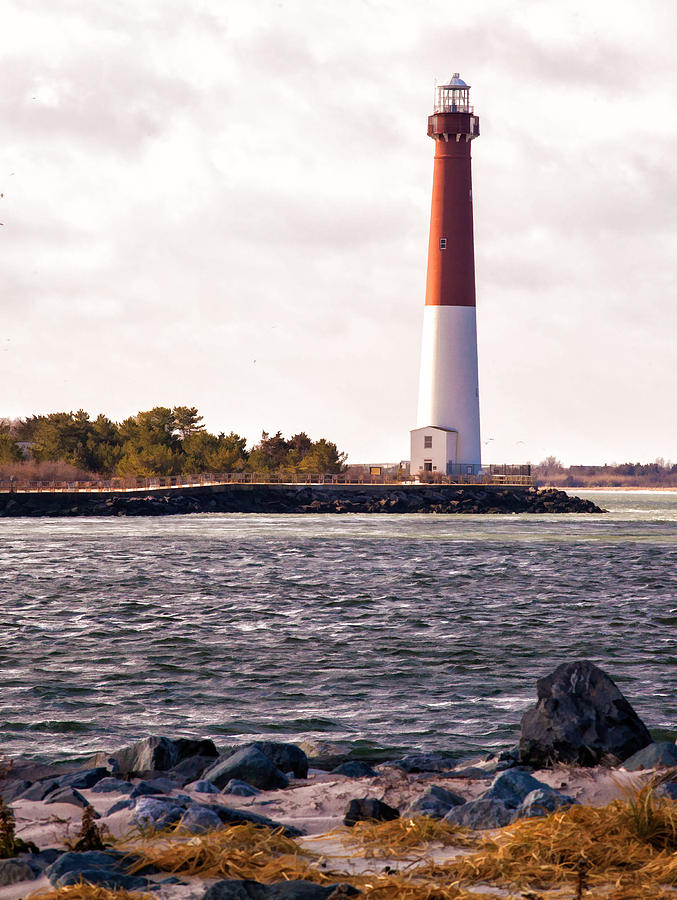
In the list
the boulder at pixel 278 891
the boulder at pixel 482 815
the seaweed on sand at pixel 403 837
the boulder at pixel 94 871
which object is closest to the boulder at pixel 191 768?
the seaweed on sand at pixel 403 837

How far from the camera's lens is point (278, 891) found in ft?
15.8

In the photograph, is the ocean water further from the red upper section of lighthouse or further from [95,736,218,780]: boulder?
the red upper section of lighthouse

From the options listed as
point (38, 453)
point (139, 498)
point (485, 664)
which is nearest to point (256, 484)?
point (139, 498)

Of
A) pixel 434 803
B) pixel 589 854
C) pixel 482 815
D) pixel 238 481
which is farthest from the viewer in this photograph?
pixel 238 481

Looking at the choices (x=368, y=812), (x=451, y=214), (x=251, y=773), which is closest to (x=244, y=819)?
(x=368, y=812)

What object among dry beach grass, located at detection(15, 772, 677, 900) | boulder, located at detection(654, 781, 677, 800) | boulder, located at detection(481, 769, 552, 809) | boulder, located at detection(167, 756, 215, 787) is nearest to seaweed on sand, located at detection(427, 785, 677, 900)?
dry beach grass, located at detection(15, 772, 677, 900)

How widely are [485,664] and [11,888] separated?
1140 cm

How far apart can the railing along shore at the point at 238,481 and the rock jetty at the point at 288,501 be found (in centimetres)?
74

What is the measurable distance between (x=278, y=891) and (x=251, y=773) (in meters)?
3.30

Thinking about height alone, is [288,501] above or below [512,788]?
above

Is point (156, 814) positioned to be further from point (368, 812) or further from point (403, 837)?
point (403, 837)

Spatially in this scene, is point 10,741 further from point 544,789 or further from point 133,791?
point 544,789

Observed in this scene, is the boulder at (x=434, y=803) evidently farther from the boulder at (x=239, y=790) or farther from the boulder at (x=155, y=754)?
the boulder at (x=155, y=754)

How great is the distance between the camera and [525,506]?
79.1 m
